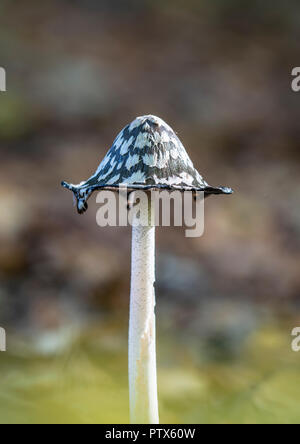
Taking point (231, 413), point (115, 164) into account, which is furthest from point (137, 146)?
point (231, 413)

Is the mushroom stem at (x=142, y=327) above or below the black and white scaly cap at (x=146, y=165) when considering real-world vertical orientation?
below

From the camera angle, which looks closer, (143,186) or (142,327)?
(143,186)

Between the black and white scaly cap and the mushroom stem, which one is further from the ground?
the black and white scaly cap

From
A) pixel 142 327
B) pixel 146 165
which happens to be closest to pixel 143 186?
pixel 146 165

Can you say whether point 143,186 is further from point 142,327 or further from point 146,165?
point 142,327

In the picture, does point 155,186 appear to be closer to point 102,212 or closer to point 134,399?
point 134,399
